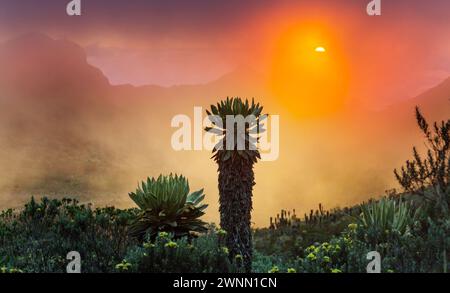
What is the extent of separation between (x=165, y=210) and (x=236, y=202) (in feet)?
5.04

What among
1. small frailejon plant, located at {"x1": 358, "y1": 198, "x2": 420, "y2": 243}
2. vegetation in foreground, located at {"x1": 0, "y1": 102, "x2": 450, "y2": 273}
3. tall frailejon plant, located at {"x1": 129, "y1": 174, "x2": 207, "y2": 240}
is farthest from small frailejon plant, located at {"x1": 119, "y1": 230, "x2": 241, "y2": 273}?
small frailejon plant, located at {"x1": 358, "y1": 198, "x2": 420, "y2": 243}

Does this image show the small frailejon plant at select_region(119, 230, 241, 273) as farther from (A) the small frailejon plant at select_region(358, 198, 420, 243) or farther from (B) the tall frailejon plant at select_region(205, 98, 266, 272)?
(A) the small frailejon plant at select_region(358, 198, 420, 243)

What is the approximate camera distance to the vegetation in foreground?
10.5 metres

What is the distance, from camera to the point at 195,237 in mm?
12438

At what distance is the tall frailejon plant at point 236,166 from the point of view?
11727 millimetres

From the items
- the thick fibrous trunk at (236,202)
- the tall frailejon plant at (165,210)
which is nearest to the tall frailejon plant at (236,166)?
the thick fibrous trunk at (236,202)

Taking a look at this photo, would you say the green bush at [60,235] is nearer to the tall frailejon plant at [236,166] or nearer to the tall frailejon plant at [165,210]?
the tall frailejon plant at [165,210]

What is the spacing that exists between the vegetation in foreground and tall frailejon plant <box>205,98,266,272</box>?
0.18 feet

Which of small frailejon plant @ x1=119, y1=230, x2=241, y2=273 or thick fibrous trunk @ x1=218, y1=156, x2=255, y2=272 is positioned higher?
thick fibrous trunk @ x1=218, y1=156, x2=255, y2=272

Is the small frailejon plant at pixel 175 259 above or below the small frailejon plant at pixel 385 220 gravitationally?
below

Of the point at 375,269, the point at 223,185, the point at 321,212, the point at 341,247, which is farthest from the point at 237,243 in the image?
the point at 321,212

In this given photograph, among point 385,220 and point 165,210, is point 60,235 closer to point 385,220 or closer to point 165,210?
point 165,210

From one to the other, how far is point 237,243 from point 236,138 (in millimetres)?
2127
